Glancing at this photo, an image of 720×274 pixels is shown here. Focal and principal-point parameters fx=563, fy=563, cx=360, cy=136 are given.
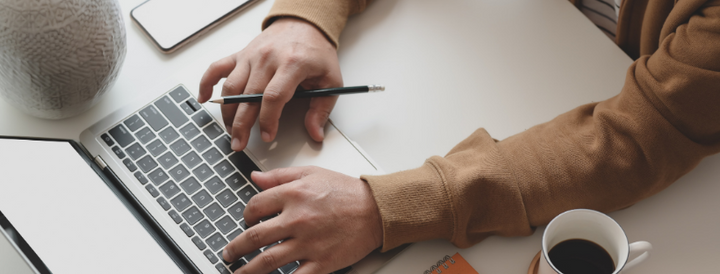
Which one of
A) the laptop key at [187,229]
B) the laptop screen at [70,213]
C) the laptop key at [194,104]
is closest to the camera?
the laptop screen at [70,213]

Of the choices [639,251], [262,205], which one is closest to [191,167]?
[262,205]

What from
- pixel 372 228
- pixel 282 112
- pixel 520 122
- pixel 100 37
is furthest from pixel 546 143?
pixel 100 37

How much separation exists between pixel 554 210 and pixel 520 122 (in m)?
0.14

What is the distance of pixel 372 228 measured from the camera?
2.10 ft

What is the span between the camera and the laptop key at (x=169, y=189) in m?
0.66

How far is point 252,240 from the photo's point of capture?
61 centimetres

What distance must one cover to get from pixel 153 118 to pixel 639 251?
581 millimetres

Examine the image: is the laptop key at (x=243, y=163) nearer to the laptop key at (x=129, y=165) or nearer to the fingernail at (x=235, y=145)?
the fingernail at (x=235, y=145)

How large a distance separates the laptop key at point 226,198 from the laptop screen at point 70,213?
0.09 meters

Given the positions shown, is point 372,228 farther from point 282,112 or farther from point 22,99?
point 22,99

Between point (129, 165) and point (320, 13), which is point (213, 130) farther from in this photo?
point (320, 13)

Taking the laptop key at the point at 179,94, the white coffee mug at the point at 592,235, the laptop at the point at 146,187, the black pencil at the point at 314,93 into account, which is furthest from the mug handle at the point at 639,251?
the laptop key at the point at 179,94

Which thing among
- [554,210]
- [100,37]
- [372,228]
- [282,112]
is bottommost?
[554,210]

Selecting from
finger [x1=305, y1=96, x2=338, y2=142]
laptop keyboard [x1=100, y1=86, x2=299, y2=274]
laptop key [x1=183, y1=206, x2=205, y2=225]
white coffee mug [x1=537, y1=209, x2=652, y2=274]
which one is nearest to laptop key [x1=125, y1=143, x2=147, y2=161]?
laptop keyboard [x1=100, y1=86, x2=299, y2=274]
